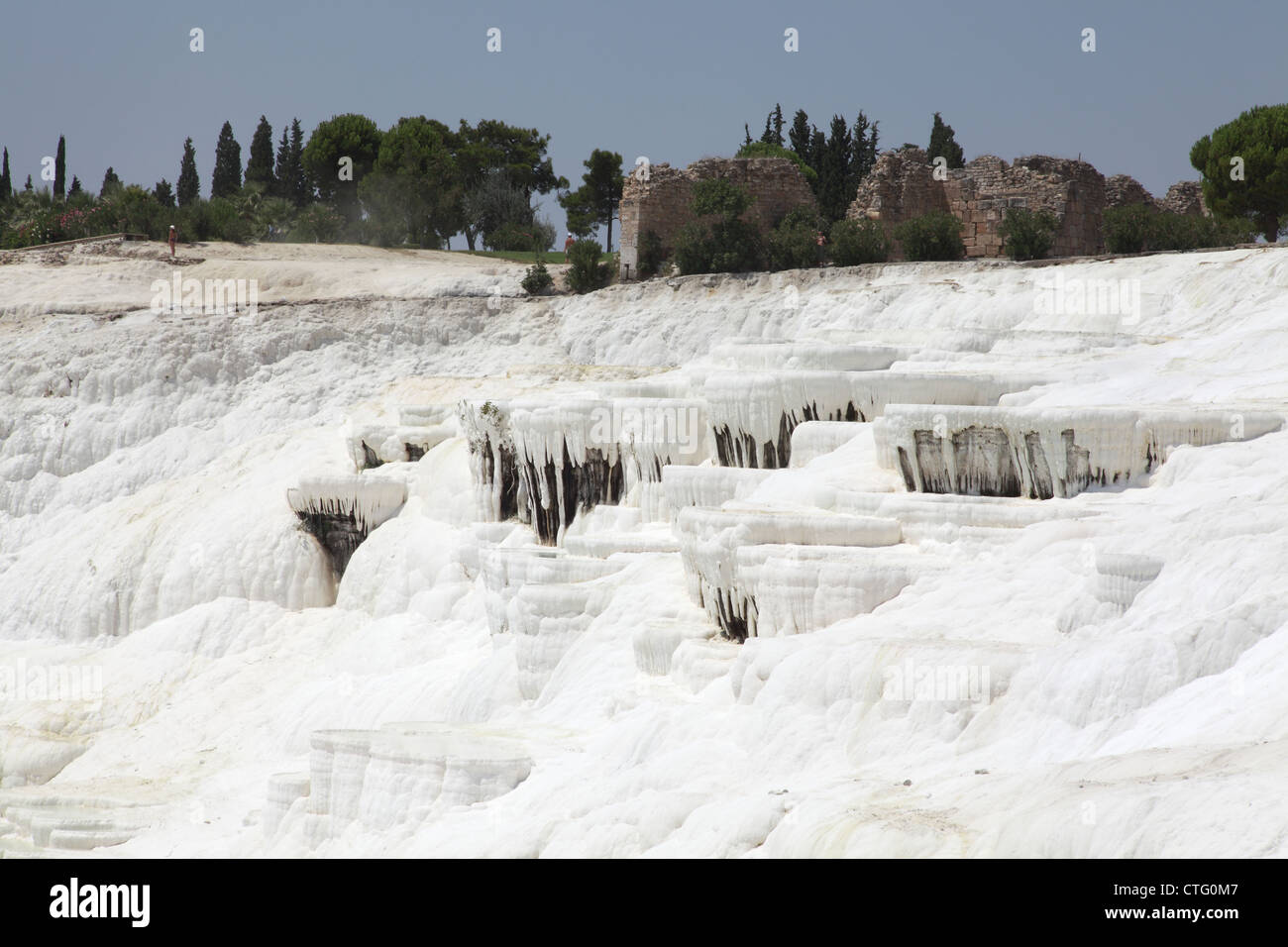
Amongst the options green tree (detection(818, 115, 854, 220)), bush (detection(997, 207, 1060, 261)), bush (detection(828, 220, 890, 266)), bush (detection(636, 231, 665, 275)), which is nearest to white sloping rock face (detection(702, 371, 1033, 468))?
bush (detection(997, 207, 1060, 261))

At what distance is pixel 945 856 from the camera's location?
6.64 metres

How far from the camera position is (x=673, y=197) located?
28312 millimetres

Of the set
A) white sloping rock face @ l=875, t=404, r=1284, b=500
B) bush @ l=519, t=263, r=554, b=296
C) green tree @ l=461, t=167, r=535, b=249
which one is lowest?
white sloping rock face @ l=875, t=404, r=1284, b=500

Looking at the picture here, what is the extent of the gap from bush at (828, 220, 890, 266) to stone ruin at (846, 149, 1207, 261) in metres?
1.06

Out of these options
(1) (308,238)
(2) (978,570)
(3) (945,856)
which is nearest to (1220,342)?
(2) (978,570)

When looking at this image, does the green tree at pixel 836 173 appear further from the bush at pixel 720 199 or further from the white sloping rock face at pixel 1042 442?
the white sloping rock face at pixel 1042 442

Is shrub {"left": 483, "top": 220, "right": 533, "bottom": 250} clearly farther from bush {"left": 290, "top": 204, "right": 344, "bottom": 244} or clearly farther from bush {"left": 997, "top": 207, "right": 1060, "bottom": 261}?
bush {"left": 997, "top": 207, "right": 1060, "bottom": 261}

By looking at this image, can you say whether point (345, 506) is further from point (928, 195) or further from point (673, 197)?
point (928, 195)

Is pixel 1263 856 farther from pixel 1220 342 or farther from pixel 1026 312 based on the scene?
pixel 1026 312

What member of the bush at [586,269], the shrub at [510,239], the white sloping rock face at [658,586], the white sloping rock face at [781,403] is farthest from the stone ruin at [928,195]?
the shrub at [510,239]

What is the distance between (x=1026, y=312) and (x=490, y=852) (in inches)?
494

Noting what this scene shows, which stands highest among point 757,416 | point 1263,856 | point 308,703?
point 757,416

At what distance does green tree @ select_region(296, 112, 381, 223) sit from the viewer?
147ft

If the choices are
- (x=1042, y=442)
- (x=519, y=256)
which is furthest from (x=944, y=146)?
(x=1042, y=442)
